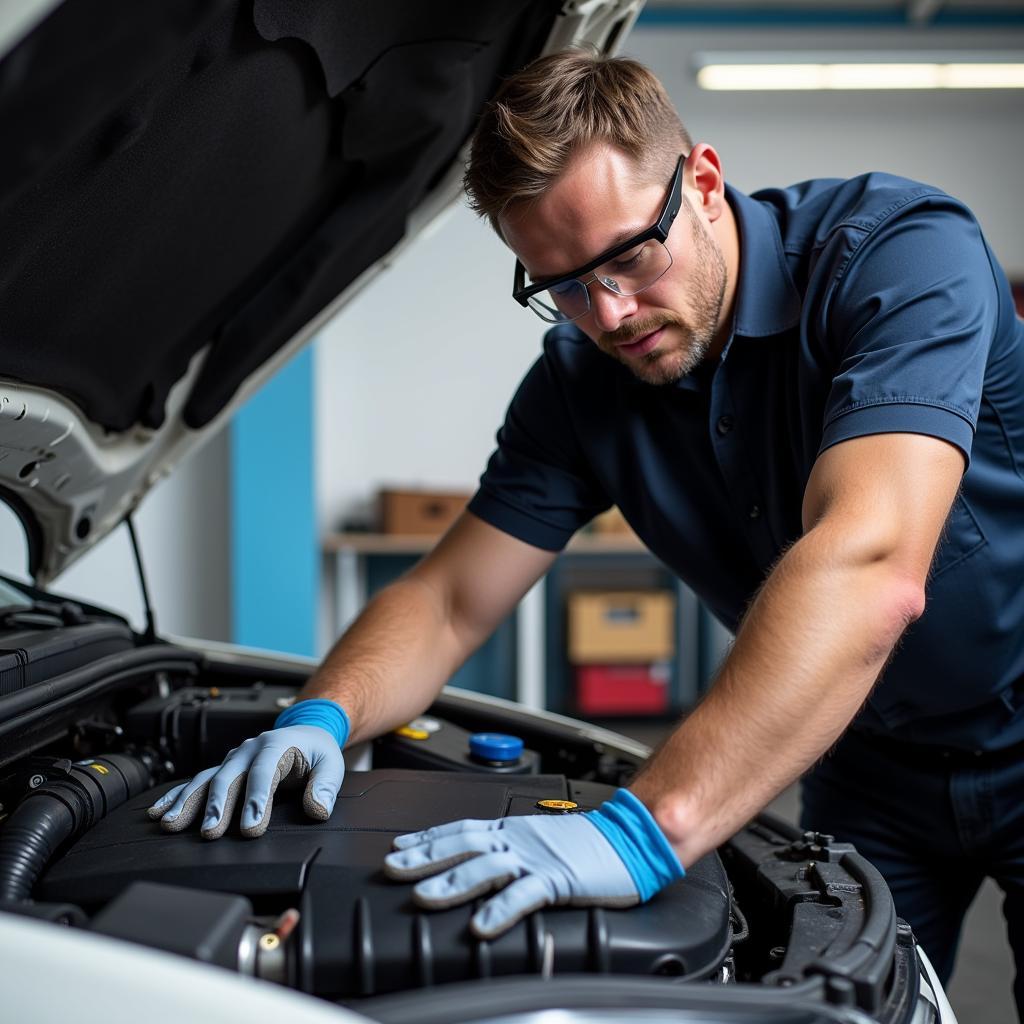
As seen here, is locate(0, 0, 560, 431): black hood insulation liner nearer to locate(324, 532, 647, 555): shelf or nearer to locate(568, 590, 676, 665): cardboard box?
locate(324, 532, 647, 555): shelf

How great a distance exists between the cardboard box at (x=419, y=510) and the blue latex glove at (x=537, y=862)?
3969 mm

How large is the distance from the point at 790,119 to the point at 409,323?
2255 millimetres

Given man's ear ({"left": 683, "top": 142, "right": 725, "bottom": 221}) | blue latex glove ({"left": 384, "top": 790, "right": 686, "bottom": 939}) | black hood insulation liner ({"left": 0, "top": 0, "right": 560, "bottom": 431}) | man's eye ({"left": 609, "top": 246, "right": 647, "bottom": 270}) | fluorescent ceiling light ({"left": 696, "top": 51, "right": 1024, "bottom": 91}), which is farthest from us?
fluorescent ceiling light ({"left": 696, "top": 51, "right": 1024, "bottom": 91})

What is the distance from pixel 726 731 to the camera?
91 centimetres

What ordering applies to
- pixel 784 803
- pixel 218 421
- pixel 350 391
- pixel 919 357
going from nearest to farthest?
pixel 919 357, pixel 218 421, pixel 784 803, pixel 350 391

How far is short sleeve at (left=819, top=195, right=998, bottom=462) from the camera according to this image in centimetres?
100

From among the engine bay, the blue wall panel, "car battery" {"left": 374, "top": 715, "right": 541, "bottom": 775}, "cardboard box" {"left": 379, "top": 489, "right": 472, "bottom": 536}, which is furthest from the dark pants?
the blue wall panel

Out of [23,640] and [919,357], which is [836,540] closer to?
[919,357]

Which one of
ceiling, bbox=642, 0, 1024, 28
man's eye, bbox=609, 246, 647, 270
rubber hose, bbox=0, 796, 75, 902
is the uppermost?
ceiling, bbox=642, 0, 1024, 28

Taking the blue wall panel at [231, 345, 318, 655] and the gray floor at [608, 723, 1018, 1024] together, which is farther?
the blue wall panel at [231, 345, 318, 655]

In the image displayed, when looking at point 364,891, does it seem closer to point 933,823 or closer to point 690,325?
point 690,325

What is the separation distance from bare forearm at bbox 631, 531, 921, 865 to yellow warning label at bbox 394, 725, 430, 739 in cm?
51

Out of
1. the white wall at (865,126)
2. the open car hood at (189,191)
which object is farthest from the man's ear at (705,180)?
the white wall at (865,126)

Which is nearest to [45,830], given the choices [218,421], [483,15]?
[218,421]
